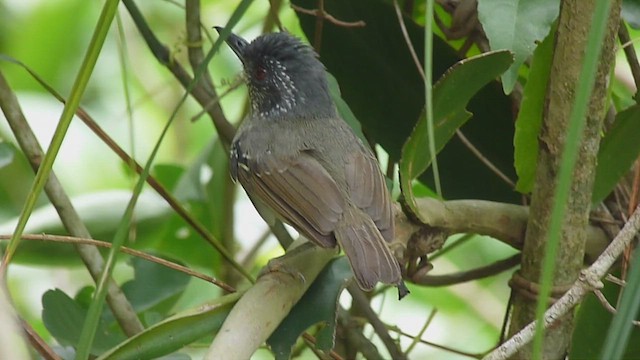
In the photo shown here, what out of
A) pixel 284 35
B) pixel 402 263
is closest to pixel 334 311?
pixel 402 263

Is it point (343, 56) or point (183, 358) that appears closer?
point (183, 358)

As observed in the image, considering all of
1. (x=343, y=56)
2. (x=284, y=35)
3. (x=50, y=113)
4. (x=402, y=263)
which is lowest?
(x=402, y=263)

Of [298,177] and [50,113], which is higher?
[50,113]

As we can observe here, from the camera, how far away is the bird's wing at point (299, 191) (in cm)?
210

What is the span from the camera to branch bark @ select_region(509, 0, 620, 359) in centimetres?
163

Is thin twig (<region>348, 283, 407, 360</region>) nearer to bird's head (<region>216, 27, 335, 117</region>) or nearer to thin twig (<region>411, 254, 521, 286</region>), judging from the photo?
thin twig (<region>411, 254, 521, 286</region>)

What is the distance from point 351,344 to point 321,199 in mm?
369

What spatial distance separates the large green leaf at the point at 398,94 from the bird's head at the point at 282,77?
0.19 m

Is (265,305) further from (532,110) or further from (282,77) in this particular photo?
(282,77)

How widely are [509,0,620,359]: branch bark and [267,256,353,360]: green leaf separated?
389mm

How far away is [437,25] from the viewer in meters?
2.37

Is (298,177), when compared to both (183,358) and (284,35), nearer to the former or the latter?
(284,35)

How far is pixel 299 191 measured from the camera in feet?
7.51

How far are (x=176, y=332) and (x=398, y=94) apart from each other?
948 mm
